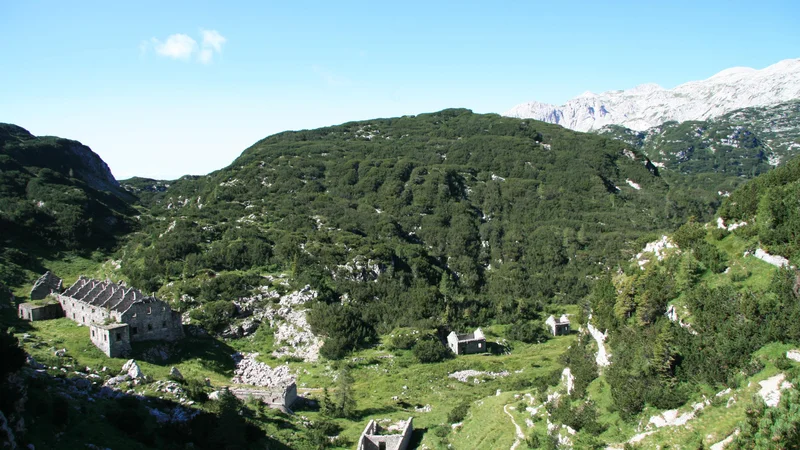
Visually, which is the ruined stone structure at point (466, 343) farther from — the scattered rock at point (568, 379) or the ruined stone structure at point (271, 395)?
the scattered rock at point (568, 379)

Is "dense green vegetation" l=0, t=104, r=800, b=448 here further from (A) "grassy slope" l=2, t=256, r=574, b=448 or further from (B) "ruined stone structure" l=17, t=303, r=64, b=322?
(B) "ruined stone structure" l=17, t=303, r=64, b=322

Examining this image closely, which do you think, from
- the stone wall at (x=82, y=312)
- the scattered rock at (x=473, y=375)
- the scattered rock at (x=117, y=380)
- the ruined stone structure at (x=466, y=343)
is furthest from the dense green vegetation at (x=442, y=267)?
the scattered rock at (x=117, y=380)

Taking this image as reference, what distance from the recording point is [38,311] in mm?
42188

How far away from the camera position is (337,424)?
3581 cm

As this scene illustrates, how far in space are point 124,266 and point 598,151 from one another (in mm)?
108741

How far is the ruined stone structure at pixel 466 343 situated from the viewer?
55.9 meters

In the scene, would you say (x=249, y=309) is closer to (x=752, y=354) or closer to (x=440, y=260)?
(x=440, y=260)

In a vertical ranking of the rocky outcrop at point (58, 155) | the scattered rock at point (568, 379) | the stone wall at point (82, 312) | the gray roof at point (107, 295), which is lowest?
the scattered rock at point (568, 379)

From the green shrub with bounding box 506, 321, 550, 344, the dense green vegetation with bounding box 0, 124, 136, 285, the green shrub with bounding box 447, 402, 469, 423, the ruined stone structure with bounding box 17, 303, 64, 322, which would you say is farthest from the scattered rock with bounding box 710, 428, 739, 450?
the dense green vegetation with bounding box 0, 124, 136, 285

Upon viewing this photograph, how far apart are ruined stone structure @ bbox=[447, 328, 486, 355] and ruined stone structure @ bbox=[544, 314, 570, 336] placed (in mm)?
11393

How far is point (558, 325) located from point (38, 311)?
56140mm

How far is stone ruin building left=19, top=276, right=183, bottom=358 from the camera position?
127 feet

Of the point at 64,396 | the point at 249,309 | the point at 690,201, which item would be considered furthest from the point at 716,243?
the point at 690,201

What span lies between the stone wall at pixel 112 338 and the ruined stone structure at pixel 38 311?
22.7ft
